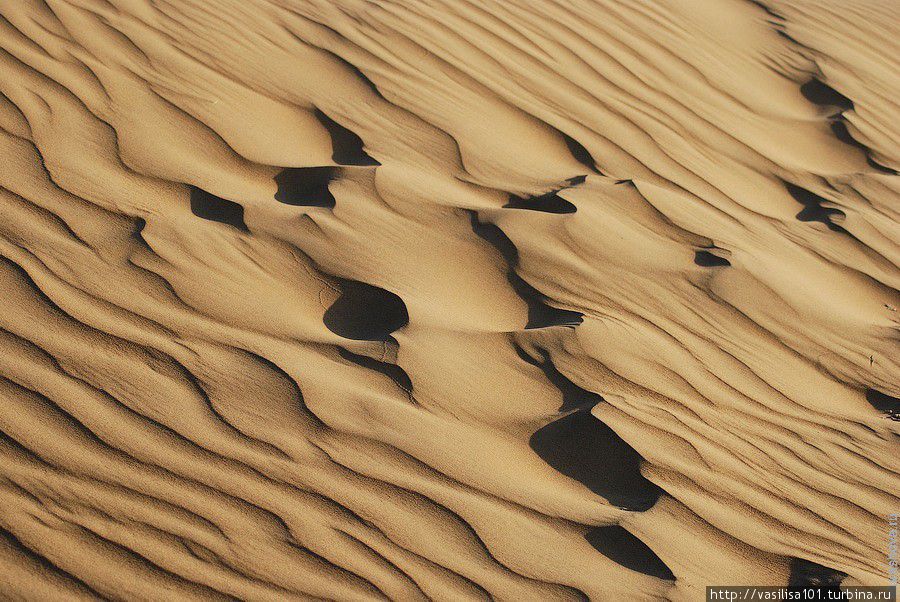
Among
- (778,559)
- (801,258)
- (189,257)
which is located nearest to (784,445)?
(778,559)

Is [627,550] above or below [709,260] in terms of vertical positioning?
below

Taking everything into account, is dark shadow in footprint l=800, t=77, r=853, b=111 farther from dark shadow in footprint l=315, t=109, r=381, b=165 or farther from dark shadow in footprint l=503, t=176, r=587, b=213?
dark shadow in footprint l=315, t=109, r=381, b=165

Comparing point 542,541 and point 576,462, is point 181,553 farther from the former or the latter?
point 576,462

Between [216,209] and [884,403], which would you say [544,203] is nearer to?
[216,209]

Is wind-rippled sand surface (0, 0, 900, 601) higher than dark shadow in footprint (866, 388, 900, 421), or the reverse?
dark shadow in footprint (866, 388, 900, 421)

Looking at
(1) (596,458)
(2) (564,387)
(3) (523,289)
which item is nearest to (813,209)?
(3) (523,289)

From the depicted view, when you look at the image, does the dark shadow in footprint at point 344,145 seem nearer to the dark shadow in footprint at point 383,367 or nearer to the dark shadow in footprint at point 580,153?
the dark shadow in footprint at point 580,153

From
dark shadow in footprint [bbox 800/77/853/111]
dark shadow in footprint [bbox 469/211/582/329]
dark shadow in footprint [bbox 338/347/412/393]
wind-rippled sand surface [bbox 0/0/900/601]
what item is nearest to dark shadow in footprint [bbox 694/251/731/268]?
wind-rippled sand surface [bbox 0/0/900/601]
